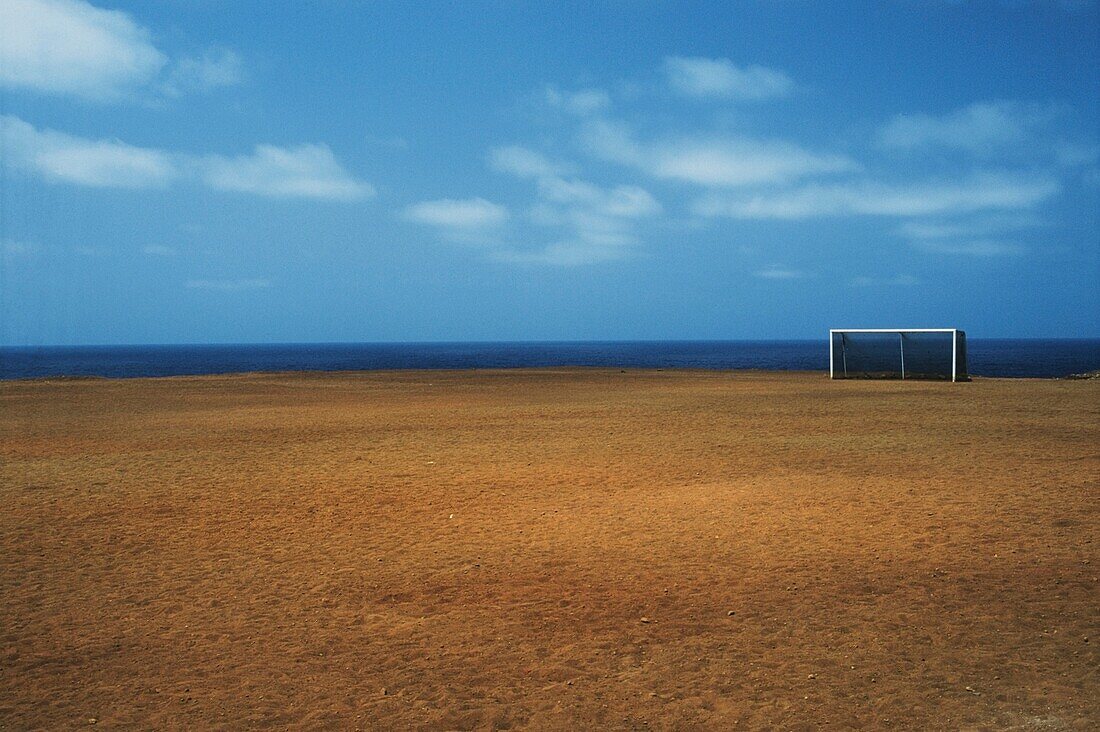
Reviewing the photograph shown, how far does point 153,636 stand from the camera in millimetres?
6980

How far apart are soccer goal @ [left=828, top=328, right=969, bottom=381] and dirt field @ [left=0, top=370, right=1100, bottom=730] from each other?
21.9 metres

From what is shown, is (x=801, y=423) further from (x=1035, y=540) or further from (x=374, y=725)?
(x=374, y=725)

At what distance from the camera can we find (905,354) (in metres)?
39.7

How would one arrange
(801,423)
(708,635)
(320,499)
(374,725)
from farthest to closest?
(801,423), (320,499), (708,635), (374,725)

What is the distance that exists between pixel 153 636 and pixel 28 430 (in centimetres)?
1739

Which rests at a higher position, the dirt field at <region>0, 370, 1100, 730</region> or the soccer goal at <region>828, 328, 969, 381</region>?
the soccer goal at <region>828, 328, 969, 381</region>

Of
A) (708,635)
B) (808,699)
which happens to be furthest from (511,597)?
(808,699)

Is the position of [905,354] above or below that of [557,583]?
above

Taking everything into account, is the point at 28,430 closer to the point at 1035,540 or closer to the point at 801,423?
the point at 801,423

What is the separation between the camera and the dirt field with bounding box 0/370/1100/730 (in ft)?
18.8

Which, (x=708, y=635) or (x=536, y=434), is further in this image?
(x=536, y=434)

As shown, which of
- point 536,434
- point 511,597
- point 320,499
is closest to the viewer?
point 511,597

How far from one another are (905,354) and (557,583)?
3574 centimetres

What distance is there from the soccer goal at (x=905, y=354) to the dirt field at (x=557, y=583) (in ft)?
72.0
